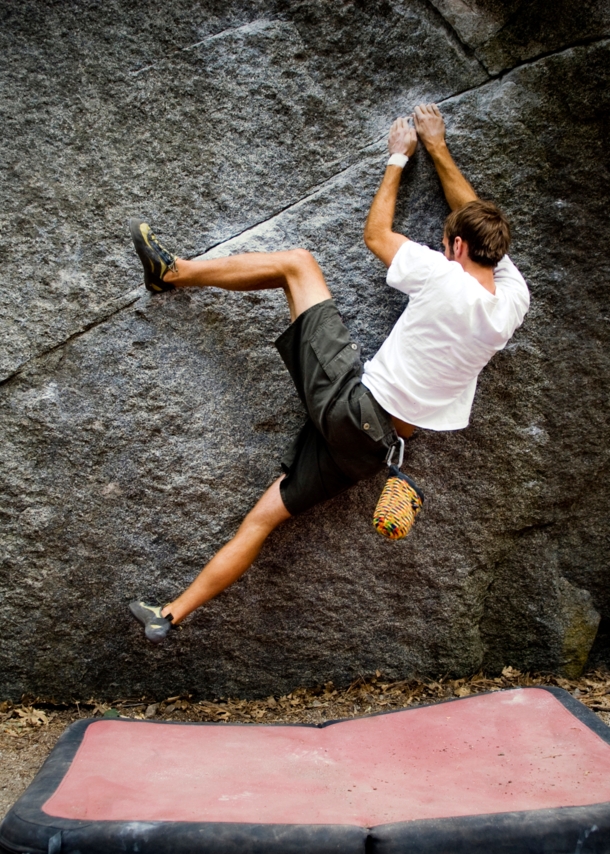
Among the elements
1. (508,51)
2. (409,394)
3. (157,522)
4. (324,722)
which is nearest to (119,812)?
(324,722)

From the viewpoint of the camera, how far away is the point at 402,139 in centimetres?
349

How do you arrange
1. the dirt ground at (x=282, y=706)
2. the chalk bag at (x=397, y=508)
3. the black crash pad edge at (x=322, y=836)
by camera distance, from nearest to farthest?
1. the black crash pad edge at (x=322, y=836)
2. the chalk bag at (x=397, y=508)
3. the dirt ground at (x=282, y=706)

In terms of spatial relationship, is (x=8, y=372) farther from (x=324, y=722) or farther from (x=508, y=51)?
(x=508, y=51)

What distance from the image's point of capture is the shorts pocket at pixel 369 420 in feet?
10.3

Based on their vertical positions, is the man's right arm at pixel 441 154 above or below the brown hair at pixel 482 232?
above

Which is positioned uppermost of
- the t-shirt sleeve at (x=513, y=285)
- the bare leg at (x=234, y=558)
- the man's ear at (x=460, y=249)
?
the man's ear at (x=460, y=249)

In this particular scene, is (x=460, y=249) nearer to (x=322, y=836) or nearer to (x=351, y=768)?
(x=351, y=768)

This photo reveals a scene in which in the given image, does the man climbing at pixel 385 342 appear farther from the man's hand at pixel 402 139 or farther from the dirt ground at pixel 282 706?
the dirt ground at pixel 282 706

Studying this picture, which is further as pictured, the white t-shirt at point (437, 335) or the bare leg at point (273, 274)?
the bare leg at point (273, 274)

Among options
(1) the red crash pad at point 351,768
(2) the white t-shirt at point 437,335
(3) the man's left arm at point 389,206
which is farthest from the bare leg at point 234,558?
(3) the man's left arm at point 389,206

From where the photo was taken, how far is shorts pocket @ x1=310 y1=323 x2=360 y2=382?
320 cm

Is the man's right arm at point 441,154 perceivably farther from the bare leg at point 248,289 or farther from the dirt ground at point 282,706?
the dirt ground at point 282,706

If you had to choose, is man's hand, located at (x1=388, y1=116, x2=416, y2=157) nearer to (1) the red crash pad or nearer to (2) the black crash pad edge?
(1) the red crash pad

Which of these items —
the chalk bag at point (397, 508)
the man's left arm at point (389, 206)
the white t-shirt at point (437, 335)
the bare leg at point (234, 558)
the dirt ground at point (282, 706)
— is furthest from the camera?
the dirt ground at point (282, 706)
